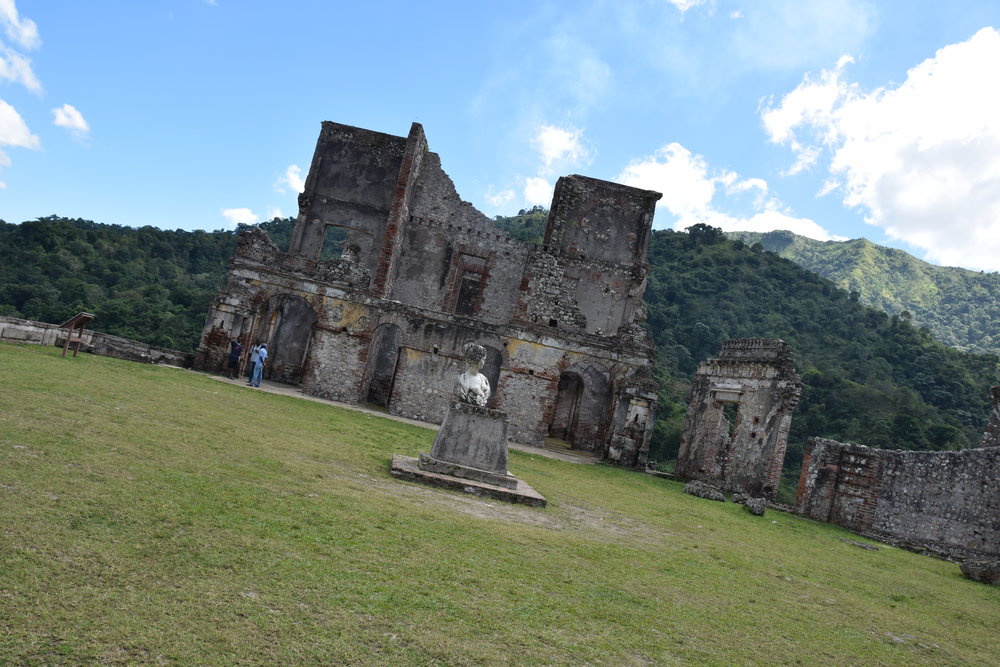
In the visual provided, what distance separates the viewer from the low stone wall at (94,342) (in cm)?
1781

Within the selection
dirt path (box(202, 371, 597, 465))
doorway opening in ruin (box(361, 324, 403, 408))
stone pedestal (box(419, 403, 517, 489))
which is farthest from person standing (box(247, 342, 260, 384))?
stone pedestal (box(419, 403, 517, 489))

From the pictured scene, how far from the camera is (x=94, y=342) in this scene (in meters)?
20.3

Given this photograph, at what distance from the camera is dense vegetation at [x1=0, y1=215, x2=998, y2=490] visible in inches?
1214

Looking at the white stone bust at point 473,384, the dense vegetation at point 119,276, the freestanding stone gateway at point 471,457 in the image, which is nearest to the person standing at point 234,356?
the dense vegetation at point 119,276

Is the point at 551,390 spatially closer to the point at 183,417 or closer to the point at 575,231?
the point at 575,231

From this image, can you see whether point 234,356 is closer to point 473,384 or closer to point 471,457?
point 473,384

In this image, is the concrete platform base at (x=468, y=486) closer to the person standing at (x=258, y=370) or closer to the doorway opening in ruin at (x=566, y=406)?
the person standing at (x=258, y=370)

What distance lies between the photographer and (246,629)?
3.69 m

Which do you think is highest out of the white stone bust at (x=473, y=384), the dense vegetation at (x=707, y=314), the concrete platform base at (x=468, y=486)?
the dense vegetation at (x=707, y=314)

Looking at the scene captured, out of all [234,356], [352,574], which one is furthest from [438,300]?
[352,574]

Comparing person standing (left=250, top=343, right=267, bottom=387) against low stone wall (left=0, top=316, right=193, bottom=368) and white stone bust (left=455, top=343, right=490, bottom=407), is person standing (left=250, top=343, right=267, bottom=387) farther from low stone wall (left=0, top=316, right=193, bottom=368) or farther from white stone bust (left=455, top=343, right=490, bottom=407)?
white stone bust (left=455, top=343, right=490, bottom=407)

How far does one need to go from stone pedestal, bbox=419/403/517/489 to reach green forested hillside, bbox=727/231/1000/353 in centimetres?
6155

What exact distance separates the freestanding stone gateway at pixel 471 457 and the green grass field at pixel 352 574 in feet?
1.40

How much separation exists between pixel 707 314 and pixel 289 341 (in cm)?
2680
